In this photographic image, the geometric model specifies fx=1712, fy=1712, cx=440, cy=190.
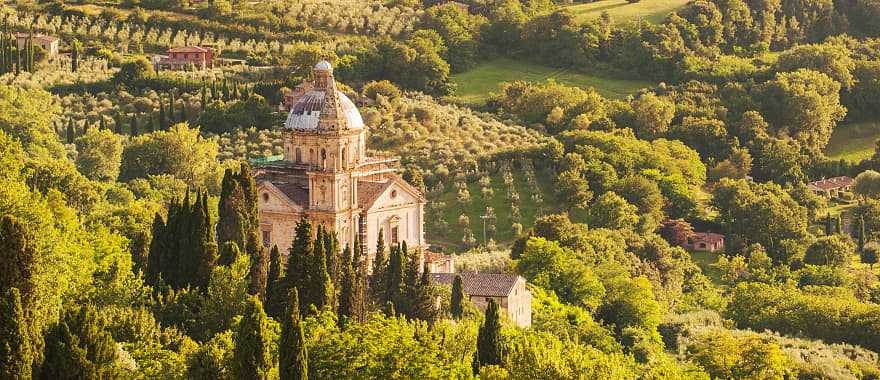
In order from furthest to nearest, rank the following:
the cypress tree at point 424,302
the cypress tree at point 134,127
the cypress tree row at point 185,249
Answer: the cypress tree at point 134,127 < the cypress tree at point 424,302 < the cypress tree row at point 185,249

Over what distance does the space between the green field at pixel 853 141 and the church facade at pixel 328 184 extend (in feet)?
189

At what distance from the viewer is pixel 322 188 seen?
74250 mm

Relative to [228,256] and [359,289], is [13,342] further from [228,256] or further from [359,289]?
[359,289]

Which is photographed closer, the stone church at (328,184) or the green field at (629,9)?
the stone church at (328,184)

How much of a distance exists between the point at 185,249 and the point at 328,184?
1197 cm

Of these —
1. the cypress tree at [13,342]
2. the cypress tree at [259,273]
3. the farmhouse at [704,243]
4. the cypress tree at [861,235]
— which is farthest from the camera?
the cypress tree at [861,235]

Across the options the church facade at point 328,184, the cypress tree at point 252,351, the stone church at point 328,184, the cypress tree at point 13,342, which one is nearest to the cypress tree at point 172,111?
the church facade at point 328,184

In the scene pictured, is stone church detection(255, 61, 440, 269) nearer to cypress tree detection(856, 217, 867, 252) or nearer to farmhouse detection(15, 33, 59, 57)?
cypress tree detection(856, 217, 867, 252)

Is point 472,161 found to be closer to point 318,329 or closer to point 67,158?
point 67,158

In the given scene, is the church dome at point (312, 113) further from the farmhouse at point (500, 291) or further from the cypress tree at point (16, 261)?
the cypress tree at point (16, 261)

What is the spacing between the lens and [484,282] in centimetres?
7669

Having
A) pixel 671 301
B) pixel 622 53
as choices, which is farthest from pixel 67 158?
pixel 622 53

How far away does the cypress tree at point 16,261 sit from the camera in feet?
161

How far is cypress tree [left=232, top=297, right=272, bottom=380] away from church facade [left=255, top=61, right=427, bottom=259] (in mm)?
23932
